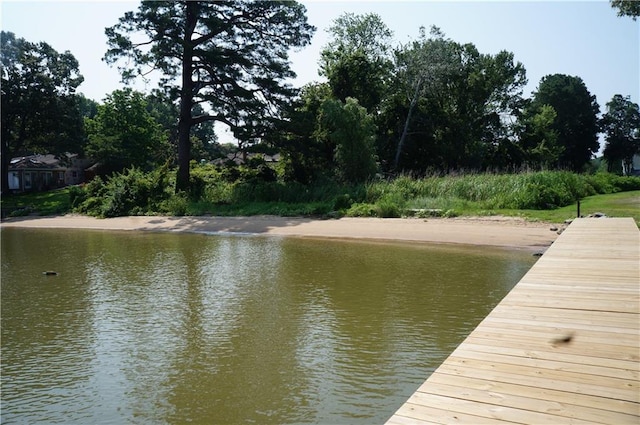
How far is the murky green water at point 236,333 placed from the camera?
5.47 m

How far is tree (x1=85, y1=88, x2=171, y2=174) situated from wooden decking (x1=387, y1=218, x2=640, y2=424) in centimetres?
3933

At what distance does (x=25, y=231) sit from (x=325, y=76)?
20205mm

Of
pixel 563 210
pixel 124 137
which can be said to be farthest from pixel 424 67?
pixel 124 137

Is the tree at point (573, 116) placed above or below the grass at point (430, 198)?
above

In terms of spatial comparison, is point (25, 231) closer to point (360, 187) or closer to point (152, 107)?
point (360, 187)

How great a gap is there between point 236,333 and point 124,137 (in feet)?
130

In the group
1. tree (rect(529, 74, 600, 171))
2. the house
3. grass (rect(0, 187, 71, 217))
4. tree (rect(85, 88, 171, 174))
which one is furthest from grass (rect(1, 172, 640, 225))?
tree (rect(529, 74, 600, 171))

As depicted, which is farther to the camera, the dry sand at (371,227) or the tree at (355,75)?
the tree at (355,75)

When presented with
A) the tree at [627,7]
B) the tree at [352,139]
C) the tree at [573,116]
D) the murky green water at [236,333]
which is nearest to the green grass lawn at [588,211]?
the murky green water at [236,333]

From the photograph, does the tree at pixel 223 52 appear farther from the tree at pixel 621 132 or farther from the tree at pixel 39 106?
the tree at pixel 621 132

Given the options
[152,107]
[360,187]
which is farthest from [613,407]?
[152,107]

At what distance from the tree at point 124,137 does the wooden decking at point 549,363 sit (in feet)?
129

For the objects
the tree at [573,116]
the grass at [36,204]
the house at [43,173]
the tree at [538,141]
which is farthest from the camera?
the tree at [573,116]

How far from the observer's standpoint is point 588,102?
62688 mm
